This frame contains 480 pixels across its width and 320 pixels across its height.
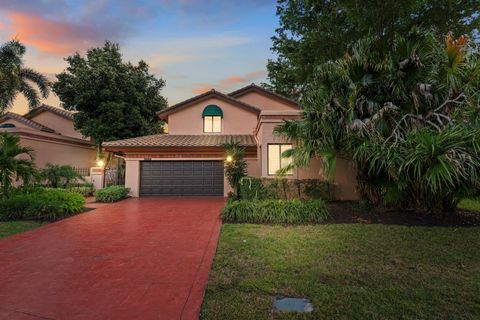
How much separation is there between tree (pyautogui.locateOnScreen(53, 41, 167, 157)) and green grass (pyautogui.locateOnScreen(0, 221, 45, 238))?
11.6 m

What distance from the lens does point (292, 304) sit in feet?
11.1

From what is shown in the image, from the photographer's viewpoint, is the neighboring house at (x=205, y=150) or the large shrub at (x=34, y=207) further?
the neighboring house at (x=205, y=150)

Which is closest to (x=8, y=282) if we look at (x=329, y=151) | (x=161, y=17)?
(x=329, y=151)

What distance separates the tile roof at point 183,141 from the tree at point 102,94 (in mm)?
4397

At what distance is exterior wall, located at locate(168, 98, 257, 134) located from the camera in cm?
1788

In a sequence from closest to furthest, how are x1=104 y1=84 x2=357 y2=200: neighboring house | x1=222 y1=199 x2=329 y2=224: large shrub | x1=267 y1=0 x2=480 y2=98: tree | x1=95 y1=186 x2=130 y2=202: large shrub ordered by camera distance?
x1=222 y1=199 x2=329 y2=224: large shrub, x1=267 y1=0 x2=480 y2=98: tree, x1=104 y1=84 x2=357 y2=200: neighboring house, x1=95 y1=186 x2=130 y2=202: large shrub

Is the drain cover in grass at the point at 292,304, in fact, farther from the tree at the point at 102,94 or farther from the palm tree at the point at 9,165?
the tree at the point at 102,94

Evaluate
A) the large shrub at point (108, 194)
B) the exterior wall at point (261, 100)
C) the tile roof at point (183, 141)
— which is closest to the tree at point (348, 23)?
the tile roof at point (183, 141)

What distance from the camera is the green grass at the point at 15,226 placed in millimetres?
7350

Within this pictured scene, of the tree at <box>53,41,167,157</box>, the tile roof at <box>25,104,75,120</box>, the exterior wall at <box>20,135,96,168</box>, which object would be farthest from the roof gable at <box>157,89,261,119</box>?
the tile roof at <box>25,104,75,120</box>

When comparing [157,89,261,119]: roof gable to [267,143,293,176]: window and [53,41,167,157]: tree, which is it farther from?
[267,143,293,176]: window

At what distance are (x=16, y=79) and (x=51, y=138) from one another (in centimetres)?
435

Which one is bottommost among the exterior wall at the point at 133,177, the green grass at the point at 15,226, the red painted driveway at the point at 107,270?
the red painted driveway at the point at 107,270

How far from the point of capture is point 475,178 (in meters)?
6.13
